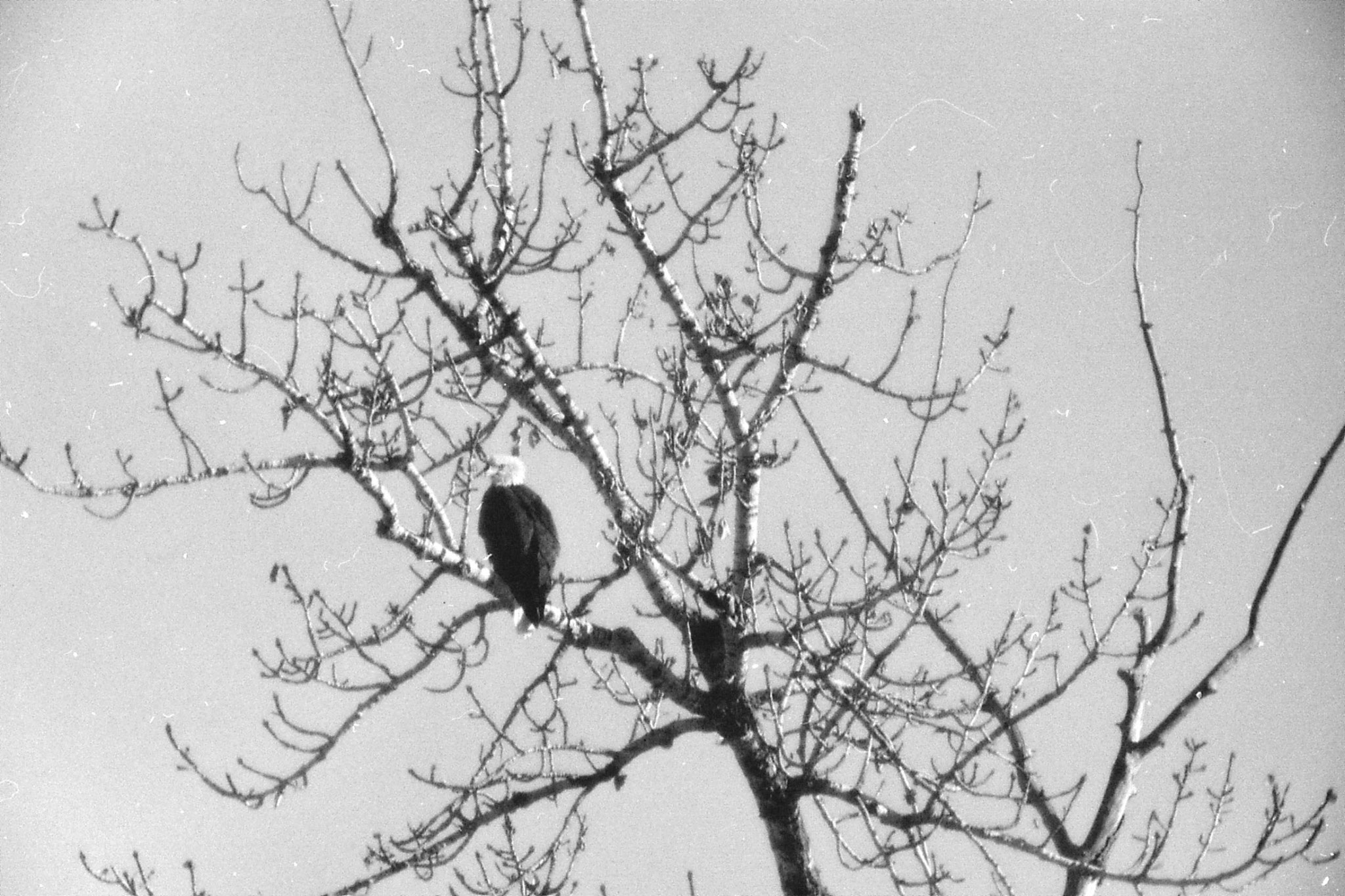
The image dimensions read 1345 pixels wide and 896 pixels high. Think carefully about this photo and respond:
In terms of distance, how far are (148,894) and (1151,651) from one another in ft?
13.3

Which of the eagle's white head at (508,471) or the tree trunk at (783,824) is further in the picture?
the eagle's white head at (508,471)

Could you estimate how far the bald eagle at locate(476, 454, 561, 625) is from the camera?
599cm

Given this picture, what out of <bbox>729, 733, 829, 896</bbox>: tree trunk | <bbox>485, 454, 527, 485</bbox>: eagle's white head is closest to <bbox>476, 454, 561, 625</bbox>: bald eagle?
<bbox>485, 454, 527, 485</bbox>: eagle's white head

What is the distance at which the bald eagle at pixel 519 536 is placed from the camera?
19.7 ft

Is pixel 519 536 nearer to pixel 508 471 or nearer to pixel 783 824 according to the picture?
pixel 508 471

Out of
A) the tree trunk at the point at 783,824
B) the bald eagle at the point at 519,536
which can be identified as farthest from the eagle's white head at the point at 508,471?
the tree trunk at the point at 783,824

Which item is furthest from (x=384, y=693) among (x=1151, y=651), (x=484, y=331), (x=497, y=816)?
(x=1151, y=651)

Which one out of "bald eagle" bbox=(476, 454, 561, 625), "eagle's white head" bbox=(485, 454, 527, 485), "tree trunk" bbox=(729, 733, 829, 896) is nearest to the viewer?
"tree trunk" bbox=(729, 733, 829, 896)

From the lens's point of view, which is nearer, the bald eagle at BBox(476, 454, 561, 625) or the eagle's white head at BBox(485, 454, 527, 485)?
the bald eagle at BBox(476, 454, 561, 625)

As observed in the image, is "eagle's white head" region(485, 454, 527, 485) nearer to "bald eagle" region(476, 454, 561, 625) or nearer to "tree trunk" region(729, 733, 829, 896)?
"bald eagle" region(476, 454, 561, 625)

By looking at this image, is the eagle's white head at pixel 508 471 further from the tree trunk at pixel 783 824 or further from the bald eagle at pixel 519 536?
the tree trunk at pixel 783 824

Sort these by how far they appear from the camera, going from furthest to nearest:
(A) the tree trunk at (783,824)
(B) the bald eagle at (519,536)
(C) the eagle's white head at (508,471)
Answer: (C) the eagle's white head at (508,471) → (B) the bald eagle at (519,536) → (A) the tree trunk at (783,824)

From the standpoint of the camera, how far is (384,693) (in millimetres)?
4988

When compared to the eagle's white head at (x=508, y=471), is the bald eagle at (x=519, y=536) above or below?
below
